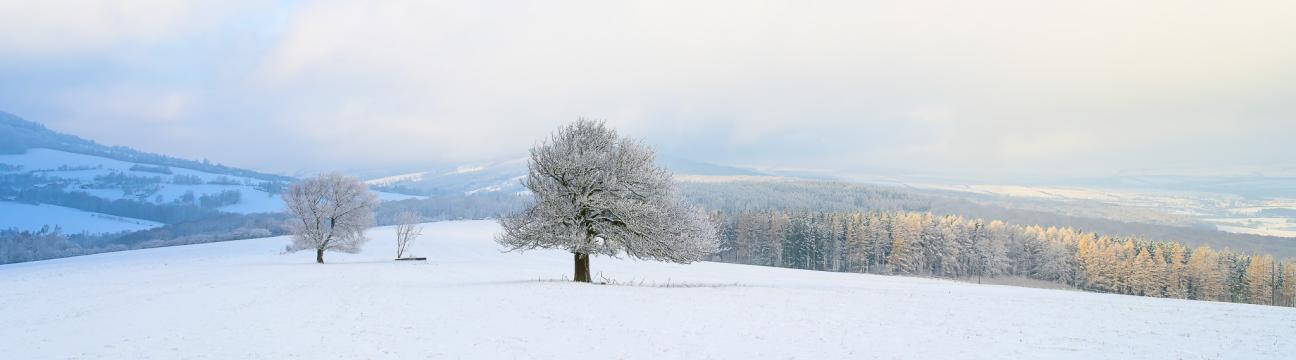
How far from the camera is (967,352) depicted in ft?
51.4

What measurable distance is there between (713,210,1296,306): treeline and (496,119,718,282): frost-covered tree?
85.2 meters

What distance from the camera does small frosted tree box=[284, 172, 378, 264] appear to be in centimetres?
5588

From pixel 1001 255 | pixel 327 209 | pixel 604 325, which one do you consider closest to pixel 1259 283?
pixel 1001 255

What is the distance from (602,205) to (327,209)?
36.8 m

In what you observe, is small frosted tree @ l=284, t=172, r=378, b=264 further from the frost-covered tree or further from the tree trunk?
the tree trunk

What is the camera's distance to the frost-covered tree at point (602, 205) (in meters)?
31.4

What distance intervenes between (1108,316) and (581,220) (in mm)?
22776

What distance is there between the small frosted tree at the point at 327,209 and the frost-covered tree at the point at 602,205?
102ft

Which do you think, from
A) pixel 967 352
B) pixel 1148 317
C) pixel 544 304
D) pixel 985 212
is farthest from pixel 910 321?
pixel 985 212

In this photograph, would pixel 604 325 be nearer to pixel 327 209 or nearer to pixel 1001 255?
pixel 327 209

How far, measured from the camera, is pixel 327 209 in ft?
183

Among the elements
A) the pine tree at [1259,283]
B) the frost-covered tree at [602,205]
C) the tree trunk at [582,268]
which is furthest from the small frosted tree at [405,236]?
the pine tree at [1259,283]

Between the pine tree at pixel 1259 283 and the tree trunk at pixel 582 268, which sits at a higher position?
the tree trunk at pixel 582 268

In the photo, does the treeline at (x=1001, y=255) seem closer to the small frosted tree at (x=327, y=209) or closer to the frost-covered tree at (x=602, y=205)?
the small frosted tree at (x=327, y=209)
